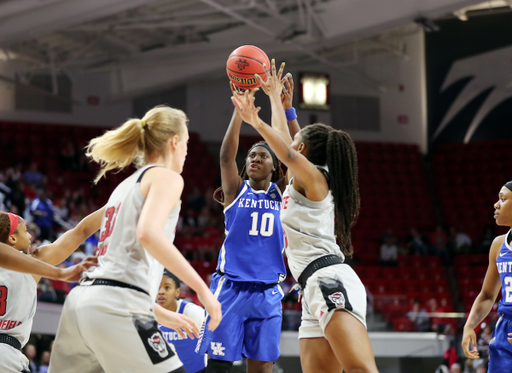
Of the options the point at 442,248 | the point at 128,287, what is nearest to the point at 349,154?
the point at 128,287

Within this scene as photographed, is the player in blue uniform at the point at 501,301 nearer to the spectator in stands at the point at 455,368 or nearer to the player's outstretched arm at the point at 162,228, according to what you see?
the player's outstretched arm at the point at 162,228

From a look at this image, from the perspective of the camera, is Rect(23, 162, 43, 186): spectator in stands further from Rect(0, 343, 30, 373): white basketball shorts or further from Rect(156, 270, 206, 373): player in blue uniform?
Rect(0, 343, 30, 373): white basketball shorts

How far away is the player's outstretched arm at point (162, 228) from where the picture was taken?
98.3 inches

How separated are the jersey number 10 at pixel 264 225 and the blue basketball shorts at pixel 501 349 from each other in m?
1.83

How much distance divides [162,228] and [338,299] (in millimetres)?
1294

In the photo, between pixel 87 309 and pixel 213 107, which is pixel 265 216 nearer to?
pixel 87 309

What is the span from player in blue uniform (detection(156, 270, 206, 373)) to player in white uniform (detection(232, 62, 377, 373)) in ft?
4.87

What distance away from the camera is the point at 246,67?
461cm

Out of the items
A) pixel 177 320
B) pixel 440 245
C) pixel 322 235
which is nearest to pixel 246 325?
pixel 322 235

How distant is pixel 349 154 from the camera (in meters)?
3.75

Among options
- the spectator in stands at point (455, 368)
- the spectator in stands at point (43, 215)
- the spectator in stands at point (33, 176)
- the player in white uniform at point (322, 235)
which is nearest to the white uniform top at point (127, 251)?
the player in white uniform at point (322, 235)

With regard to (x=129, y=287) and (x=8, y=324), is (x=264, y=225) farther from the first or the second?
(x=129, y=287)

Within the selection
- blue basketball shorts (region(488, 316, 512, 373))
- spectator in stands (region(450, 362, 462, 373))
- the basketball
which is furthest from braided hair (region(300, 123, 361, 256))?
spectator in stands (region(450, 362, 462, 373))

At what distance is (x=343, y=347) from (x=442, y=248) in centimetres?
1285
